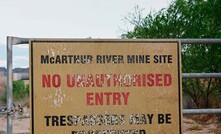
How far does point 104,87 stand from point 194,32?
922cm

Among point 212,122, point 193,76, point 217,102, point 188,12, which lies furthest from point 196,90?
point 193,76

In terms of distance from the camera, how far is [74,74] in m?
2.79

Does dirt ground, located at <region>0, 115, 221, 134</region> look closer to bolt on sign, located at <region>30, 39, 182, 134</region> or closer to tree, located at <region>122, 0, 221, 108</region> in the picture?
tree, located at <region>122, 0, 221, 108</region>

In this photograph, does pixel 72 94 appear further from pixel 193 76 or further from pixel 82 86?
pixel 193 76

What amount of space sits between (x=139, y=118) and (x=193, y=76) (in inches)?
18.3

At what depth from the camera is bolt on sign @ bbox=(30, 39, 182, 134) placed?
9.09 ft

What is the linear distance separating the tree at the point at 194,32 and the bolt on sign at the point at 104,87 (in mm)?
7595

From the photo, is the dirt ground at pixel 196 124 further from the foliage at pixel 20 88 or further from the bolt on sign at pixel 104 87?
the bolt on sign at pixel 104 87

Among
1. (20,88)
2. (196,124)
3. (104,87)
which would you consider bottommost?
(196,124)

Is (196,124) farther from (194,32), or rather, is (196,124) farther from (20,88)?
(20,88)

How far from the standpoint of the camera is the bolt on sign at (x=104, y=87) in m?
2.77

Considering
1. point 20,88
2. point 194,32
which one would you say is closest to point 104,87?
point 20,88

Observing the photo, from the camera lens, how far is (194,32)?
11.7 metres

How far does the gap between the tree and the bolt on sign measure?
7595 millimetres
